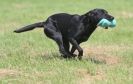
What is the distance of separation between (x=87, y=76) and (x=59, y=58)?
190 cm

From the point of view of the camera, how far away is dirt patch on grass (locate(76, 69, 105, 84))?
9.02m

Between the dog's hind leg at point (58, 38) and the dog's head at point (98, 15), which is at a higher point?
the dog's head at point (98, 15)

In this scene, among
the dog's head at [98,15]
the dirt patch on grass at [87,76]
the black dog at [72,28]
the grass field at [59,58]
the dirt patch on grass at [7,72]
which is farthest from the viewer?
the black dog at [72,28]

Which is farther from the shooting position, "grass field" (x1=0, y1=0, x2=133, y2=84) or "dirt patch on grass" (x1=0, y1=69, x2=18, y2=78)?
"dirt patch on grass" (x1=0, y1=69, x2=18, y2=78)

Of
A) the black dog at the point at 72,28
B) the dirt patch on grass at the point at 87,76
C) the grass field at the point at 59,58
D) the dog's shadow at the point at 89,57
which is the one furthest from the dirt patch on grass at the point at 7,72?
the black dog at the point at 72,28

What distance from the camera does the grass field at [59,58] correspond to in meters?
9.23

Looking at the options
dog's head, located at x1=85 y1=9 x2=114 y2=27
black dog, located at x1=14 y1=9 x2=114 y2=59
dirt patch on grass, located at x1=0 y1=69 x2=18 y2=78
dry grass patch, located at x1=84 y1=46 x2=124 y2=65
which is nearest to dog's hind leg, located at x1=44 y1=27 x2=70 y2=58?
black dog, located at x1=14 y1=9 x2=114 y2=59

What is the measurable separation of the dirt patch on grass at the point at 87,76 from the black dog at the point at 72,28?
45.1 inches

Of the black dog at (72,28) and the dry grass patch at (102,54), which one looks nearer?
the black dog at (72,28)

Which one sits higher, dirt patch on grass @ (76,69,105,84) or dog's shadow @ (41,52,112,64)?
dirt patch on grass @ (76,69,105,84)

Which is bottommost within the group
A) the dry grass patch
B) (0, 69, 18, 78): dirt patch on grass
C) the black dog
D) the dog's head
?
the dry grass patch

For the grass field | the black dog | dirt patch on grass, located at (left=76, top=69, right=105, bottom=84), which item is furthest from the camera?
the black dog

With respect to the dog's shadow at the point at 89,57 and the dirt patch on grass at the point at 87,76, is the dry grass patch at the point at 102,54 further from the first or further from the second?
the dirt patch on grass at the point at 87,76

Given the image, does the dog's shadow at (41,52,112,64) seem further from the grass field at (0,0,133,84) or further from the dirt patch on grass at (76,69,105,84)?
the dirt patch on grass at (76,69,105,84)
